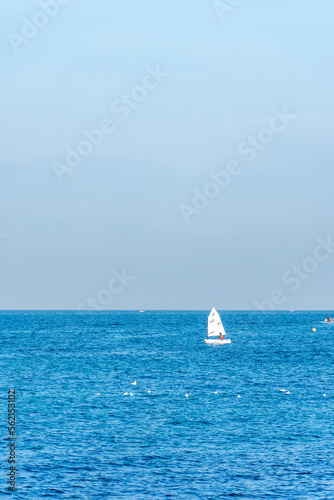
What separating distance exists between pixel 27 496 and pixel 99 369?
6219 cm

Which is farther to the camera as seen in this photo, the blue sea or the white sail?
the white sail

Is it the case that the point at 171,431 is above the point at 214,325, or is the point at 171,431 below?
below

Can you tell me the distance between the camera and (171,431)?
5825 cm

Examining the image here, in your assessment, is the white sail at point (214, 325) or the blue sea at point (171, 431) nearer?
the blue sea at point (171, 431)

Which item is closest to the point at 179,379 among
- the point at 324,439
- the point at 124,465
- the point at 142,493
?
the point at 324,439

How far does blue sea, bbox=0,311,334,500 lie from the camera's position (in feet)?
144

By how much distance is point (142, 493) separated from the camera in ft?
139

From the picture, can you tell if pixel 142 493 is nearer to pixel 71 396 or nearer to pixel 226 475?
pixel 226 475

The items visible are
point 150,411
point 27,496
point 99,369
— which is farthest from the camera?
point 99,369

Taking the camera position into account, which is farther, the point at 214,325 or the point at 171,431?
the point at 214,325

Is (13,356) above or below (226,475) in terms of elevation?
Answer: above

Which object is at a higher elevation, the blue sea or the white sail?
the white sail

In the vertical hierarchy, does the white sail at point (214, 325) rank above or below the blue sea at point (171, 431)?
above

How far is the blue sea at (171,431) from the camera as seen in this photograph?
43906 mm
